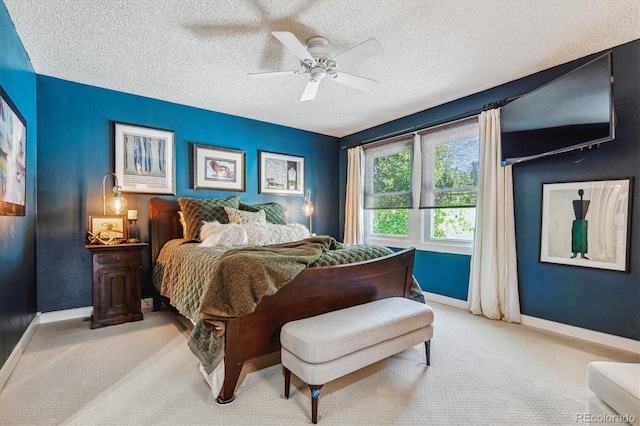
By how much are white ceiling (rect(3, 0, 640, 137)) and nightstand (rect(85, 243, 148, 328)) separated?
71.4 inches

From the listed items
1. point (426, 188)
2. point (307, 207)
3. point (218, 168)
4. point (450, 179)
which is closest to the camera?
point (450, 179)

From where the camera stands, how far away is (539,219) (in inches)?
114

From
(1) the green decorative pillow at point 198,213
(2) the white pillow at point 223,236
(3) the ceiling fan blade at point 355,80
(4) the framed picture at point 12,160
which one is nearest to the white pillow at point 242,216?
(1) the green decorative pillow at point 198,213

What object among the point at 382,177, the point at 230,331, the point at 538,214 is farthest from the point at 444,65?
the point at 230,331

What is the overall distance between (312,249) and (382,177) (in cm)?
283

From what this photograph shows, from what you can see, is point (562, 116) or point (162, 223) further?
point (162, 223)

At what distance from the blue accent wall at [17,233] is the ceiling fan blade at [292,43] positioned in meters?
1.88

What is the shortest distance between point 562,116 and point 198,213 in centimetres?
375

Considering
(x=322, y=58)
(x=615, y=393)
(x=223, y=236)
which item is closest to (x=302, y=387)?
(x=615, y=393)

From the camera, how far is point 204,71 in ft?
9.37

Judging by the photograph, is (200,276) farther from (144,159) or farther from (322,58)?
(144,159)

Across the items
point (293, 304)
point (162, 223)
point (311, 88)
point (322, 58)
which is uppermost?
point (322, 58)

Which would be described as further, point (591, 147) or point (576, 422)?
point (591, 147)

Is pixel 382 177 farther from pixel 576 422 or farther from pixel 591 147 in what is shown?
pixel 576 422
